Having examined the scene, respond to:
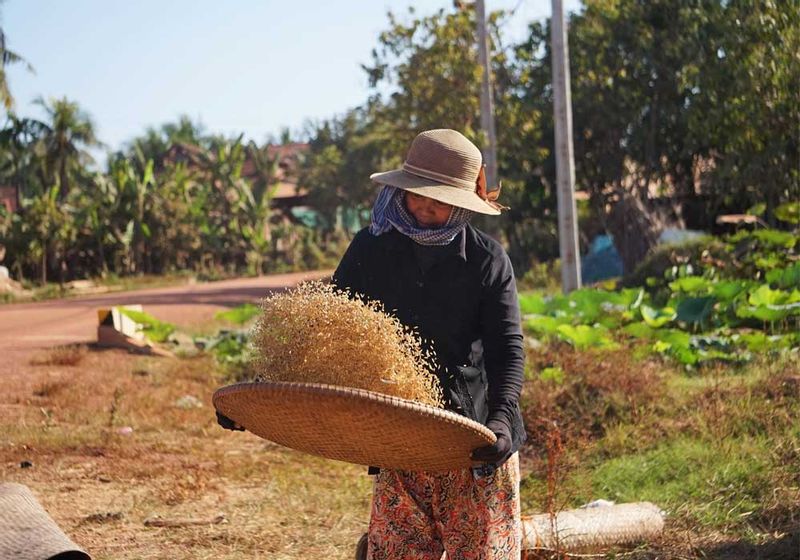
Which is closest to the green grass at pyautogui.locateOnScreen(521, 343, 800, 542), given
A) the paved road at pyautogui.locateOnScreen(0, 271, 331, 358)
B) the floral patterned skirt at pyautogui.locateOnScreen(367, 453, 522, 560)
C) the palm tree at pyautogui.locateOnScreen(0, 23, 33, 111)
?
the floral patterned skirt at pyautogui.locateOnScreen(367, 453, 522, 560)

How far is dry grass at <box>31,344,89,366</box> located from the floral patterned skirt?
6.82m

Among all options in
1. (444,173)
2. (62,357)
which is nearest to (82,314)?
(62,357)

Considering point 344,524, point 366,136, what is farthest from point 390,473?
point 366,136

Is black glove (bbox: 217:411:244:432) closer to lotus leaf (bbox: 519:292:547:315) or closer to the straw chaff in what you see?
the straw chaff

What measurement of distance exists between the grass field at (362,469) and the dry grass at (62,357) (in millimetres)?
1017

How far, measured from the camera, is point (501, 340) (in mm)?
2980

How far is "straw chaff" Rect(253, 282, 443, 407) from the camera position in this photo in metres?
2.68

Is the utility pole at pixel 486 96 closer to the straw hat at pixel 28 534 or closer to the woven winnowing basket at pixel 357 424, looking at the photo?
the straw hat at pixel 28 534

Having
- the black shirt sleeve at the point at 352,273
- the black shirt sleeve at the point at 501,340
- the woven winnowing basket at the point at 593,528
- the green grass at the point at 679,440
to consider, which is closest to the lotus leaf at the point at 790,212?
the green grass at the point at 679,440

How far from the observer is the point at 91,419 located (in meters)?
6.96

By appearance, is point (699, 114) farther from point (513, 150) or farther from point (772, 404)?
point (772, 404)

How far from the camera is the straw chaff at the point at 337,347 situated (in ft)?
8.79

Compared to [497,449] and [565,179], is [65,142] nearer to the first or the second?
[565,179]

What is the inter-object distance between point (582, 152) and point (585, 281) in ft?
9.28
